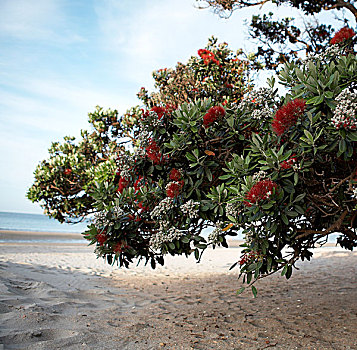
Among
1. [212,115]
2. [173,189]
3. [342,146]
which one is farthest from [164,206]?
[342,146]

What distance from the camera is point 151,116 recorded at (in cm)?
387

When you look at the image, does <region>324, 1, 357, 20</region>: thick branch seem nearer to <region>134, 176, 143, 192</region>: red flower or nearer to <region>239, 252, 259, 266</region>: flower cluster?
<region>134, 176, 143, 192</region>: red flower

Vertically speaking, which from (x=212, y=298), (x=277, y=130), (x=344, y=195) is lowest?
(x=212, y=298)

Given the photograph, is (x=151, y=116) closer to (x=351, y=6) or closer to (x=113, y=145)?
(x=113, y=145)

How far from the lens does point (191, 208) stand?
3.52m

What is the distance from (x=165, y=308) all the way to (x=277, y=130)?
3.49 metres

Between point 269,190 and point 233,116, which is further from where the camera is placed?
point 233,116

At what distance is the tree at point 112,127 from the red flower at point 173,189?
3830 millimetres

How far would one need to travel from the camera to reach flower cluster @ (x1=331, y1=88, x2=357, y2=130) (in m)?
2.74

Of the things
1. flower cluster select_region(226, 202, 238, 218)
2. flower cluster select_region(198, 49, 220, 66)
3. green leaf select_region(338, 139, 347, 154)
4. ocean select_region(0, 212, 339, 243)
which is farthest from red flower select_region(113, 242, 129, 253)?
ocean select_region(0, 212, 339, 243)

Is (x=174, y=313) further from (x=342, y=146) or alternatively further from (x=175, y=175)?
(x=342, y=146)

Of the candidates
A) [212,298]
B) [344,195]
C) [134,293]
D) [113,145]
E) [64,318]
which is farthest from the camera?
[113,145]

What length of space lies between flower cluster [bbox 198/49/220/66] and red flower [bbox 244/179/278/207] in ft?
17.0

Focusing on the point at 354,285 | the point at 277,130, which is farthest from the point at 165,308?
the point at 354,285
